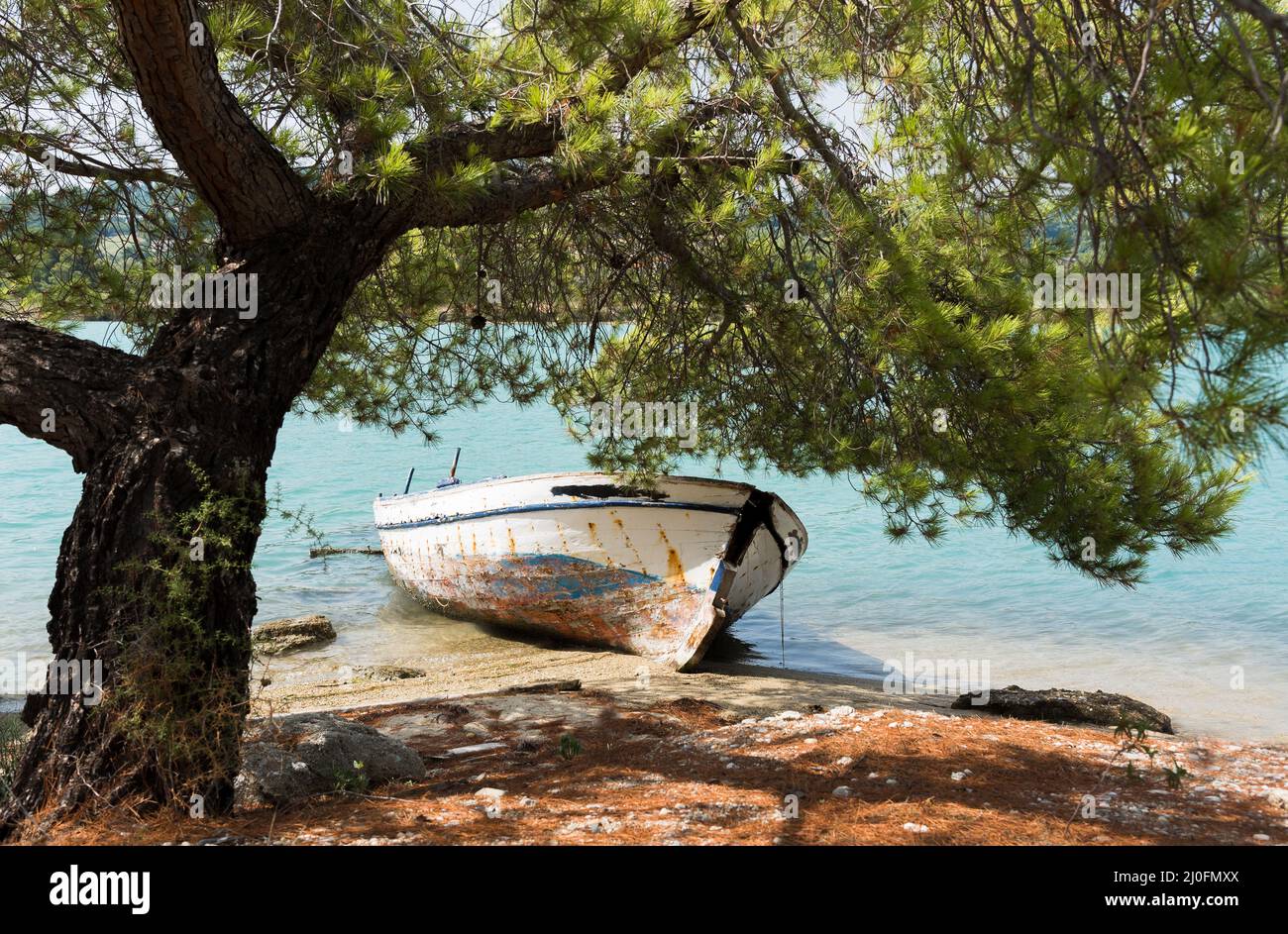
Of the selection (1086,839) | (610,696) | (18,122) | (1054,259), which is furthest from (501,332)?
(1086,839)

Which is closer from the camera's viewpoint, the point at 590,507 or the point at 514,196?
the point at 514,196

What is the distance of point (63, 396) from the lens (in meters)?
3.86

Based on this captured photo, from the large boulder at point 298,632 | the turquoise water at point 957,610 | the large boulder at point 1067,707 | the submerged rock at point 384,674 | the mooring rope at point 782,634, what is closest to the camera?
the large boulder at point 1067,707

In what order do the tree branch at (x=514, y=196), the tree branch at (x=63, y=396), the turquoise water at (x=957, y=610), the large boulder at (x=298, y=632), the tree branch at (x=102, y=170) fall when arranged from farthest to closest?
the large boulder at (x=298, y=632) < the turquoise water at (x=957, y=610) < the tree branch at (x=102, y=170) < the tree branch at (x=514, y=196) < the tree branch at (x=63, y=396)

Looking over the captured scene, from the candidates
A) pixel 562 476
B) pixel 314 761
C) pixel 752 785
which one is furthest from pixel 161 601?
pixel 562 476

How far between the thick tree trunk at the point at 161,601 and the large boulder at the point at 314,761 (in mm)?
311

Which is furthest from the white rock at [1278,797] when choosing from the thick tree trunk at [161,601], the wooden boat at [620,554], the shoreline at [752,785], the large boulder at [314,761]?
the wooden boat at [620,554]

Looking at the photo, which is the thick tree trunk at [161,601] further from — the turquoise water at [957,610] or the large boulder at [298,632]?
the large boulder at [298,632]

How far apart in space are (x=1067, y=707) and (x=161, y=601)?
5.66 metres

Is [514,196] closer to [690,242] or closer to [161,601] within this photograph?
[690,242]

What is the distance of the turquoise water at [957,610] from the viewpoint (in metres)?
9.73

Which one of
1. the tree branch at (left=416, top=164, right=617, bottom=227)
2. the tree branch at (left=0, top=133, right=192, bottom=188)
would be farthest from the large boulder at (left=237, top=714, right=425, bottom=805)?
the tree branch at (left=0, top=133, right=192, bottom=188)

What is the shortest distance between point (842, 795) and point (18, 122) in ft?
16.4

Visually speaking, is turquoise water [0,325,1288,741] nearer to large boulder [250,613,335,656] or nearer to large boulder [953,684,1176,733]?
large boulder [250,613,335,656]
